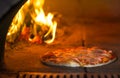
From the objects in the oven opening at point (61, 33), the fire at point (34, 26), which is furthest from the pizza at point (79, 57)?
the fire at point (34, 26)

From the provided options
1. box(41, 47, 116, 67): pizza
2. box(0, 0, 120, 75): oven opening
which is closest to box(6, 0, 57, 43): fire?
box(0, 0, 120, 75): oven opening

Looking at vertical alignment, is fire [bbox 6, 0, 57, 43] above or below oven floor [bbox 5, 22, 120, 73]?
above

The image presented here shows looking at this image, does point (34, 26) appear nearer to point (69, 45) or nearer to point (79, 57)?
point (69, 45)

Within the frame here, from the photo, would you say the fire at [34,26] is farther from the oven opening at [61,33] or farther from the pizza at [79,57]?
the pizza at [79,57]

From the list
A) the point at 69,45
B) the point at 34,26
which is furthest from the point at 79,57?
the point at 34,26

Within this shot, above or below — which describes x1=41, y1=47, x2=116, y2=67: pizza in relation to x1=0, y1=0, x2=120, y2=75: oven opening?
below

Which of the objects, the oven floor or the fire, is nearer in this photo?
the oven floor

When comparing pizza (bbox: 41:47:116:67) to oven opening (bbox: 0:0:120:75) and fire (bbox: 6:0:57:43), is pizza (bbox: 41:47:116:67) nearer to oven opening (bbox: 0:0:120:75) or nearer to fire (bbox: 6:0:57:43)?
oven opening (bbox: 0:0:120:75)
